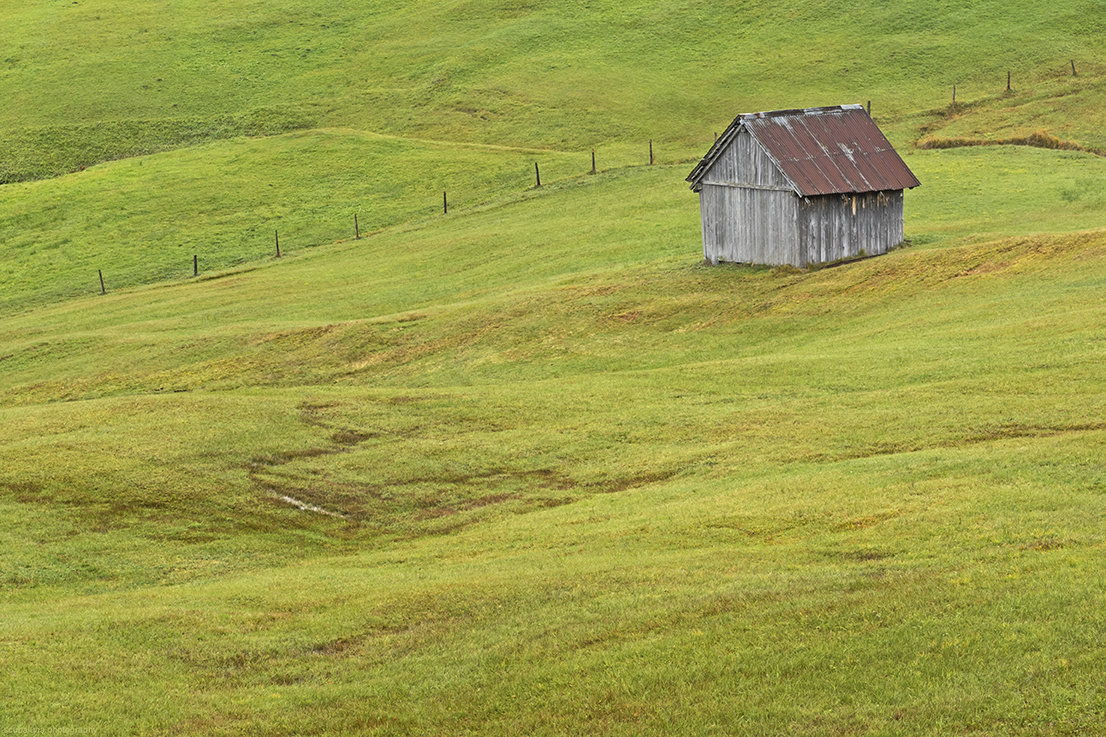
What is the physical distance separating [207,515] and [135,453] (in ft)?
14.7

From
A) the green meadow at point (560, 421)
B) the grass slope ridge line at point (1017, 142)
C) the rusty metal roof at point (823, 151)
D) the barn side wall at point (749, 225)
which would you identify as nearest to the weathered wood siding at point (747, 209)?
the barn side wall at point (749, 225)

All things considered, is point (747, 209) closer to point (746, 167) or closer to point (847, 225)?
point (746, 167)

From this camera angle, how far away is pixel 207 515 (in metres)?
28.1

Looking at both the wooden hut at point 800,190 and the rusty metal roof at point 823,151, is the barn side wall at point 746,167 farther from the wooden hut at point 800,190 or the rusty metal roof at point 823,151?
the rusty metal roof at point 823,151

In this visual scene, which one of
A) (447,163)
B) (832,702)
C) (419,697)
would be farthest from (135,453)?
(447,163)

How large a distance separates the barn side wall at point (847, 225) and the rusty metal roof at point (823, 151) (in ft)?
1.86

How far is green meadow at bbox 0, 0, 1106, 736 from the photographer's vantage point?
15.6 meters

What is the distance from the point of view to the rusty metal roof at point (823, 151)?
51938 mm

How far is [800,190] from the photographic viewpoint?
50.8m

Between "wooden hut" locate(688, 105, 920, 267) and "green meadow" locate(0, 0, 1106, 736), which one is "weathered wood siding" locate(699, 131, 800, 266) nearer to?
"wooden hut" locate(688, 105, 920, 267)

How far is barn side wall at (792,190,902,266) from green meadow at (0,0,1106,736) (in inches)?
81.4

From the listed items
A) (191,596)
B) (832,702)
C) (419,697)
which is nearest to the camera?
(832,702)

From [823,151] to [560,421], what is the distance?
24201 mm

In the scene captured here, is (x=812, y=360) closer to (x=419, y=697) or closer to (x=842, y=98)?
(x=419, y=697)
